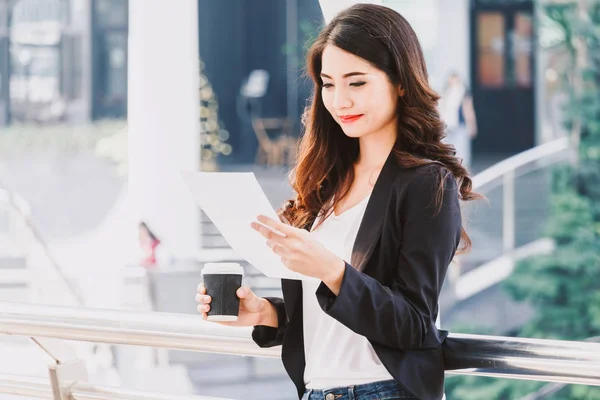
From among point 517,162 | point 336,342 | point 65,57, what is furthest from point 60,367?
point 65,57

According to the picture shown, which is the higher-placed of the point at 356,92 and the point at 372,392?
the point at 356,92

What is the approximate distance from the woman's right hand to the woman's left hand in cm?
24

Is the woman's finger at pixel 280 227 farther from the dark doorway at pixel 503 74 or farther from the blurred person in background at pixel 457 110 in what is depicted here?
the dark doorway at pixel 503 74

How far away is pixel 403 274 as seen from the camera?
129 cm

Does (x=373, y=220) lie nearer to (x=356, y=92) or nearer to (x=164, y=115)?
(x=356, y=92)

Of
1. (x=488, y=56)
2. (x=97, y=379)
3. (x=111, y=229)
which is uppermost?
(x=488, y=56)

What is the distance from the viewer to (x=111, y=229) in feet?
35.1

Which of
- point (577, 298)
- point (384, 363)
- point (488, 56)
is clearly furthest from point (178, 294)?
point (384, 363)

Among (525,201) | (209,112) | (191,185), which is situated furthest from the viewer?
(209,112)

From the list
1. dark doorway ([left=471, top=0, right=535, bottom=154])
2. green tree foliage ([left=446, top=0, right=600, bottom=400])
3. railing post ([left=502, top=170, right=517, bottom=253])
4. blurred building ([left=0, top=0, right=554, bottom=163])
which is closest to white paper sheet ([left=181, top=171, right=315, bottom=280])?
green tree foliage ([left=446, top=0, right=600, bottom=400])

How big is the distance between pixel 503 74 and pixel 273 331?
11307mm

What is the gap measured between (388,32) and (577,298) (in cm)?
746

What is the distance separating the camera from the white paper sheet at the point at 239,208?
1213 mm

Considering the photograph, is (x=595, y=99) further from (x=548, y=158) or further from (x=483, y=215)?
(x=483, y=215)
